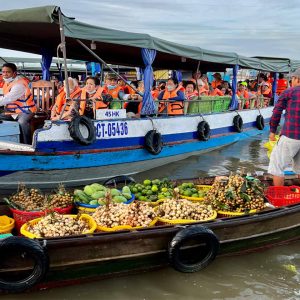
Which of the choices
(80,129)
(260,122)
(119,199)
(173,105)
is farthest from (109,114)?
(260,122)

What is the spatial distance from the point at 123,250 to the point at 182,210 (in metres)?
0.89

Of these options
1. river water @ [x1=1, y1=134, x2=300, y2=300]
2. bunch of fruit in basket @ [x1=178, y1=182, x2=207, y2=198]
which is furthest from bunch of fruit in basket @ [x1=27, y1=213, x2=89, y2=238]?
bunch of fruit in basket @ [x1=178, y1=182, x2=207, y2=198]

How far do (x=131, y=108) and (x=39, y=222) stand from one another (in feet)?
17.4

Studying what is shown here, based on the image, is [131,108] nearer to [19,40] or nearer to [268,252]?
[19,40]

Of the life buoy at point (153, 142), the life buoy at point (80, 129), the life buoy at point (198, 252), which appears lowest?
the life buoy at point (198, 252)

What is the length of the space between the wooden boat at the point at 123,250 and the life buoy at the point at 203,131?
488 centimetres

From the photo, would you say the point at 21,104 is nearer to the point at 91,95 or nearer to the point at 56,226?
the point at 91,95

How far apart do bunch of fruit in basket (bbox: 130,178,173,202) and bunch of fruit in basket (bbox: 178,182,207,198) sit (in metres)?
0.15

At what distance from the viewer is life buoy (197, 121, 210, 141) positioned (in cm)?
936

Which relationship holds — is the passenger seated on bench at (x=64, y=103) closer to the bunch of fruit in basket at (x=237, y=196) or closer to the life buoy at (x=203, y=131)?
the bunch of fruit in basket at (x=237, y=196)

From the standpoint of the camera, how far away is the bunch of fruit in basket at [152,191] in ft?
16.6

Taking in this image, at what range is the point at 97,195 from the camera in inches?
191

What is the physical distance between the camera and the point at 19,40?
8055mm

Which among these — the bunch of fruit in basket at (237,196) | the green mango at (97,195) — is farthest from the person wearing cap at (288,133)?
the green mango at (97,195)
